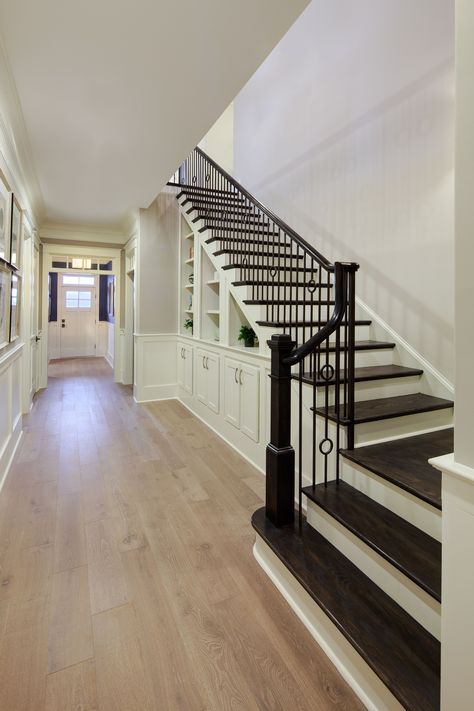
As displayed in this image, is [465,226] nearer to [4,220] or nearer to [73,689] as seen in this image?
[73,689]

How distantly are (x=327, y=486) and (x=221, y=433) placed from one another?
2.04 metres

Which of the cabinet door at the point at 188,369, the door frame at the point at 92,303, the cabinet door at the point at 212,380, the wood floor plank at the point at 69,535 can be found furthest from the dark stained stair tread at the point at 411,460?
the door frame at the point at 92,303

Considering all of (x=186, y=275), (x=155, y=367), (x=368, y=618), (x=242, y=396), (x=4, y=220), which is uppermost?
(x=186, y=275)

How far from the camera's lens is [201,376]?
461 cm

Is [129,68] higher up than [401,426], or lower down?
higher up

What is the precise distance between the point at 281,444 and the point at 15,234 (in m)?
2.88

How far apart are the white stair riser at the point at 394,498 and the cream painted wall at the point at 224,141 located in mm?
5910

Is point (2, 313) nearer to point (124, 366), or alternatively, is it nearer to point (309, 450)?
point (309, 450)

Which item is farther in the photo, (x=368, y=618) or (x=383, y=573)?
(x=383, y=573)

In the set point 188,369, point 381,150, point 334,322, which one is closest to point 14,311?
point 188,369

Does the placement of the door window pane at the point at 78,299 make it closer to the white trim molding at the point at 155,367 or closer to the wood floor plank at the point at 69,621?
the white trim molding at the point at 155,367

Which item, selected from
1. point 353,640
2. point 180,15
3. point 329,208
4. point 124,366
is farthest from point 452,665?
point 124,366

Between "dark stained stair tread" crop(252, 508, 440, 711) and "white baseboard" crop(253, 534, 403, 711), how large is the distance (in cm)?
6

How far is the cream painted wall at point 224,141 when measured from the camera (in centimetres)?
681
